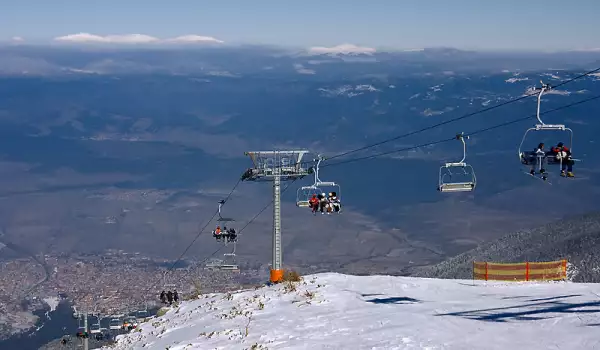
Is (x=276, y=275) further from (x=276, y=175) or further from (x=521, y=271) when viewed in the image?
(x=521, y=271)

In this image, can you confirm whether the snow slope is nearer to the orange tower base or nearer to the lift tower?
the lift tower

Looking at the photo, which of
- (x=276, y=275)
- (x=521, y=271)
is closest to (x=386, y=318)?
(x=521, y=271)

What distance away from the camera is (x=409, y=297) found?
2950 centimetres

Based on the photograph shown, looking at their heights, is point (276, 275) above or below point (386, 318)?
below

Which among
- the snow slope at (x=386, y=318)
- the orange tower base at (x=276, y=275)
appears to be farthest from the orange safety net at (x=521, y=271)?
the orange tower base at (x=276, y=275)

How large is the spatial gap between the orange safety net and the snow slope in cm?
295

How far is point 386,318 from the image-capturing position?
25047 millimetres

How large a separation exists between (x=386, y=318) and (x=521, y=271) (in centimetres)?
1326

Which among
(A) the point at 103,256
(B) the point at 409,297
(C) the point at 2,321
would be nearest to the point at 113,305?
(C) the point at 2,321

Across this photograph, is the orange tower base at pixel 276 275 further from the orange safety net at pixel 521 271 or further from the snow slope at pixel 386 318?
the orange safety net at pixel 521 271

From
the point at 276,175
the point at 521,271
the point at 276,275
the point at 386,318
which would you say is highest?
the point at 276,175

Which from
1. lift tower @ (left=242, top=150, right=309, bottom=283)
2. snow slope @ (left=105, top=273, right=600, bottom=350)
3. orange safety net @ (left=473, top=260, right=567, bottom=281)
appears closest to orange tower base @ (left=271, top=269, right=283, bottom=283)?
lift tower @ (left=242, top=150, right=309, bottom=283)

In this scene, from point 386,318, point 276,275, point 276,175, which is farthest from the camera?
point 276,275

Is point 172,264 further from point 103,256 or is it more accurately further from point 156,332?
point 156,332
